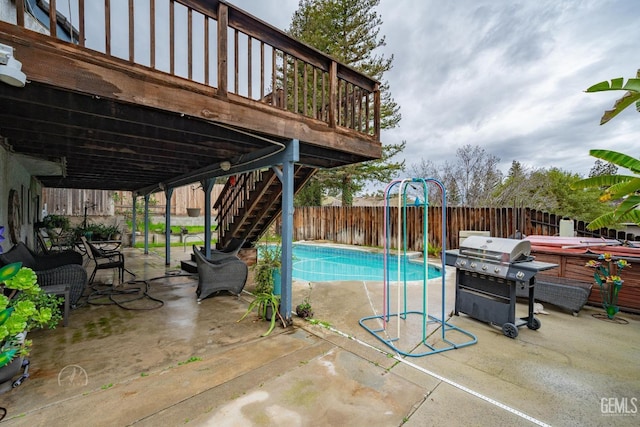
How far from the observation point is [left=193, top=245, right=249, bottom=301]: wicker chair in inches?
176

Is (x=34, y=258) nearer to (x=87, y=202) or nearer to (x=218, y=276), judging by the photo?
(x=218, y=276)

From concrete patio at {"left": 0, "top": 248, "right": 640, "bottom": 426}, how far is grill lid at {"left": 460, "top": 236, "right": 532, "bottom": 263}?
966 millimetres

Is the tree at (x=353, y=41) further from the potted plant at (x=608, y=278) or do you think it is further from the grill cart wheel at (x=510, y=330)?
the grill cart wheel at (x=510, y=330)

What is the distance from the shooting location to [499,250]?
11.0 feet

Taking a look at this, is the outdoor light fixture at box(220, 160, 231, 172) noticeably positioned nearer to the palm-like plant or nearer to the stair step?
the stair step

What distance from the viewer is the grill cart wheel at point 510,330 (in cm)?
324

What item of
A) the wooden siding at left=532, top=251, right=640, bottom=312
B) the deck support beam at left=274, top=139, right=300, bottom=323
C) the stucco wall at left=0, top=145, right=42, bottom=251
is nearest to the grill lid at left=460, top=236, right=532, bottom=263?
the wooden siding at left=532, top=251, right=640, bottom=312

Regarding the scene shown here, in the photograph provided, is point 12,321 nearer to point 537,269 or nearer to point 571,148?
point 537,269

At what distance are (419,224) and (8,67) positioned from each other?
413 inches

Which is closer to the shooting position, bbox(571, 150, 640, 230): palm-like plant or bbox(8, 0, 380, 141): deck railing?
bbox(8, 0, 380, 141): deck railing

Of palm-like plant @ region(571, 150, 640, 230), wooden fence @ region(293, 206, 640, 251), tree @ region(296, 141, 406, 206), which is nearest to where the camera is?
palm-like plant @ region(571, 150, 640, 230)

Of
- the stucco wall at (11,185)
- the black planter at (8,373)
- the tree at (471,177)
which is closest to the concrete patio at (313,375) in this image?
the black planter at (8,373)

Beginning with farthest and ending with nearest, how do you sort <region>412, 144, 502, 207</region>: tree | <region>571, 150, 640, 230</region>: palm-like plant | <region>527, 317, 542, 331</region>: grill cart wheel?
<region>412, 144, 502, 207</region>: tree, <region>527, 317, 542, 331</region>: grill cart wheel, <region>571, 150, 640, 230</region>: palm-like plant

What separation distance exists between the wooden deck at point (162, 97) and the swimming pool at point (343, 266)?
3.00 meters
